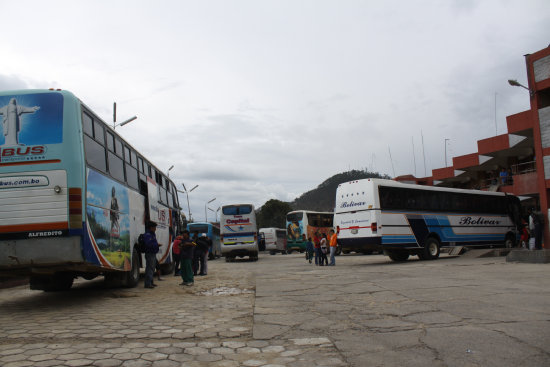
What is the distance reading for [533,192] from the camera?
24.2m

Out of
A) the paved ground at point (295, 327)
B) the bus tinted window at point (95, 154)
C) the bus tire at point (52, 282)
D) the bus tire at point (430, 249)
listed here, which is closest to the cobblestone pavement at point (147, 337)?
the paved ground at point (295, 327)

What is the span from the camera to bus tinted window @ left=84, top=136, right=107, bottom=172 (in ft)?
26.0

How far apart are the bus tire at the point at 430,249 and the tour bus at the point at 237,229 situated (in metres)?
11.2

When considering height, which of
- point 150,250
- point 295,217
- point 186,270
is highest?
point 295,217

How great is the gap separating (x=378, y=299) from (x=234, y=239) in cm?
1997

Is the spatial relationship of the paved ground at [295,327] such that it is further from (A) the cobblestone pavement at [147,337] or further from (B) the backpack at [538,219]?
(B) the backpack at [538,219]

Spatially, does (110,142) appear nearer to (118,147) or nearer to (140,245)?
(118,147)

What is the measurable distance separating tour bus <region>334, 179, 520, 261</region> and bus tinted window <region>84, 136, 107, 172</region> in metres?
10.7

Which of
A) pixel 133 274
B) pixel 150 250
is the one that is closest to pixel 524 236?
pixel 150 250

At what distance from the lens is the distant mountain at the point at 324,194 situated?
406 feet

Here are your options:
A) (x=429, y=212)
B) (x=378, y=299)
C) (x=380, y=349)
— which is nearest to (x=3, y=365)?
(x=380, y=349)

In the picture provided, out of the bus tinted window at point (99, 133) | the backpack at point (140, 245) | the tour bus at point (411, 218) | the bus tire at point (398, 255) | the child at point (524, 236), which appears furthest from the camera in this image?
the child at point (524, 236)

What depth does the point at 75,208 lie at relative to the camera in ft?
24.2

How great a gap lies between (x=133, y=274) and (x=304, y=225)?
25061 millimetres
